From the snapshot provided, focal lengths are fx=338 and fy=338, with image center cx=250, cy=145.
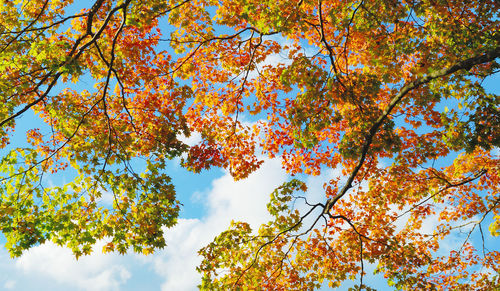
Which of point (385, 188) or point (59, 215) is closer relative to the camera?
point (59, 215)

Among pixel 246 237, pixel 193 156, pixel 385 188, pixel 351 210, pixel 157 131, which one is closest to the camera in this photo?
pixel 246 237

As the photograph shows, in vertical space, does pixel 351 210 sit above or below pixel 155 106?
below

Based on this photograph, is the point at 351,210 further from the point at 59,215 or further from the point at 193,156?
the point at 59,215

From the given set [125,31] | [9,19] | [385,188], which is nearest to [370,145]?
[385,188]

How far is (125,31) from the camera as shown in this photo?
40.2 feet

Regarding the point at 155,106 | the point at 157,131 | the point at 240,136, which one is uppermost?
the point at 240,136

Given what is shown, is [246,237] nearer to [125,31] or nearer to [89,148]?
[89,148]

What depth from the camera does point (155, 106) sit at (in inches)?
491

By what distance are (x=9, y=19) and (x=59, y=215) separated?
6498 mm

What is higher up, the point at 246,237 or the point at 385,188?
the point at 385,188

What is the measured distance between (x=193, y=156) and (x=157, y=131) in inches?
63.1

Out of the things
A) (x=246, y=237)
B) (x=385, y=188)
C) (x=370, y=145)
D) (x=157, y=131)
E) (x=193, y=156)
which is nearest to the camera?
(x=370, y=145)

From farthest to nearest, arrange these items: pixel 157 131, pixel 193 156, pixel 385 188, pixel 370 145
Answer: pixel 385 188, pixel 193 156, pixel 157 131, pixel 370 145

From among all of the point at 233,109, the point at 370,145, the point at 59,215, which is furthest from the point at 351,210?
the point at 59,215
